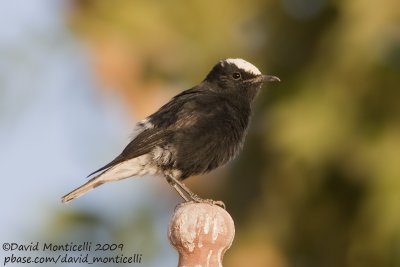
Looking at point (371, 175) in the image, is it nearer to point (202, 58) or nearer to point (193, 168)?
point (202, 58)

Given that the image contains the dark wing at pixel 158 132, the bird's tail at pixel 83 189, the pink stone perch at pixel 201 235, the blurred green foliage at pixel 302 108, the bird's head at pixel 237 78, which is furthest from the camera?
the blurred green foliage at pixel 302 108

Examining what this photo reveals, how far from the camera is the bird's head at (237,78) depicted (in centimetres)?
815

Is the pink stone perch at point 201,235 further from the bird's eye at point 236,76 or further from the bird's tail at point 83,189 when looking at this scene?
the bird's eye at point 236,76

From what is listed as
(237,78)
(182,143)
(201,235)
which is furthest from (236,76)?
(201,235)

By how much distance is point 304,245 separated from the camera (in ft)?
39.2

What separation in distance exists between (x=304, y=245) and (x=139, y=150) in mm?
4968

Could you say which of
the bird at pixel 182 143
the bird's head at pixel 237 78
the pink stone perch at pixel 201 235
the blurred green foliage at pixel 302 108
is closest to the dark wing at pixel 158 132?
the bird at pixel 182 143

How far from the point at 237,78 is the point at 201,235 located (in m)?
3.14

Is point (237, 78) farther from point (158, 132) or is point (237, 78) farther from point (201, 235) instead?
point (201, 235)

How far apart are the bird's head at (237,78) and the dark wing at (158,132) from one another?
0.48 meters

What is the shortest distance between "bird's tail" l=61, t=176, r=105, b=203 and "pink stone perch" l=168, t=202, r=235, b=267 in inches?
74.8

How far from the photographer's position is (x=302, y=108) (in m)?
11.4

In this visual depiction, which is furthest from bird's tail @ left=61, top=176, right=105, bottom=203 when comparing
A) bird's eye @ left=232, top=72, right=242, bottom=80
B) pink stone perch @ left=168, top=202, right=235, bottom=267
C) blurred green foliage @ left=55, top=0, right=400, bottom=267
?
blurred green foliage @ left=55, top=0, right=400, bottom=267

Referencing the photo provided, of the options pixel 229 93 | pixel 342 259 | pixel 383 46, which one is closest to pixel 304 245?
pixel 342 259
